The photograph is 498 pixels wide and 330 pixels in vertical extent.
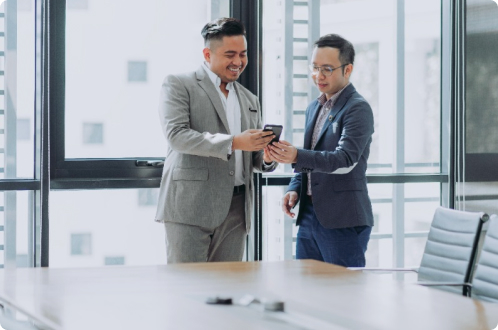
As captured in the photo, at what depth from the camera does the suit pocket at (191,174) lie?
437 centimetres

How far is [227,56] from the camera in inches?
174

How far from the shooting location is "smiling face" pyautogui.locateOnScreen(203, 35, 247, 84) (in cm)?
443

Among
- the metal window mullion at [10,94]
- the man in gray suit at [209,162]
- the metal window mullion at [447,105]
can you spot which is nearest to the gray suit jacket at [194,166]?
the man in gray suit at [209,162]

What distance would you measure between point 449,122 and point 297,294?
356cm

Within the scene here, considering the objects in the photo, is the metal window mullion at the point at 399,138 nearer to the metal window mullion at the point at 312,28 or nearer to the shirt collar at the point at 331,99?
the metal window mullion at the point at 312,28

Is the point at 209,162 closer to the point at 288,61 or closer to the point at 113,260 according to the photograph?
the point at 113,260

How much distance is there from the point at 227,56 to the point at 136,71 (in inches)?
39.0

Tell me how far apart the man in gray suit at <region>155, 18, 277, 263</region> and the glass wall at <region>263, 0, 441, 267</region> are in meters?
0.95

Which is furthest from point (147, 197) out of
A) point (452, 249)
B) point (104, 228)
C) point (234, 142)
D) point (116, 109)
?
point (452, 249)

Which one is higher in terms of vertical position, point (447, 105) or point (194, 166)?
point (447, 105)

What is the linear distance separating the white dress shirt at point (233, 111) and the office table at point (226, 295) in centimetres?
109

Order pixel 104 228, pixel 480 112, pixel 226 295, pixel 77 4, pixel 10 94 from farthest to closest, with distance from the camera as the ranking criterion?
pixel 480 112, pixel 104 228, pixel 77 4, pixel 10 94, pixel 226 295

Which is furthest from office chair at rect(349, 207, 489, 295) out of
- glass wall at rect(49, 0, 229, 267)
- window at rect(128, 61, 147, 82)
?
window at rect(128, 61, 147, 82)

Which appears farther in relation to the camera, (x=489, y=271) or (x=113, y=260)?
(x=113, y=260)
